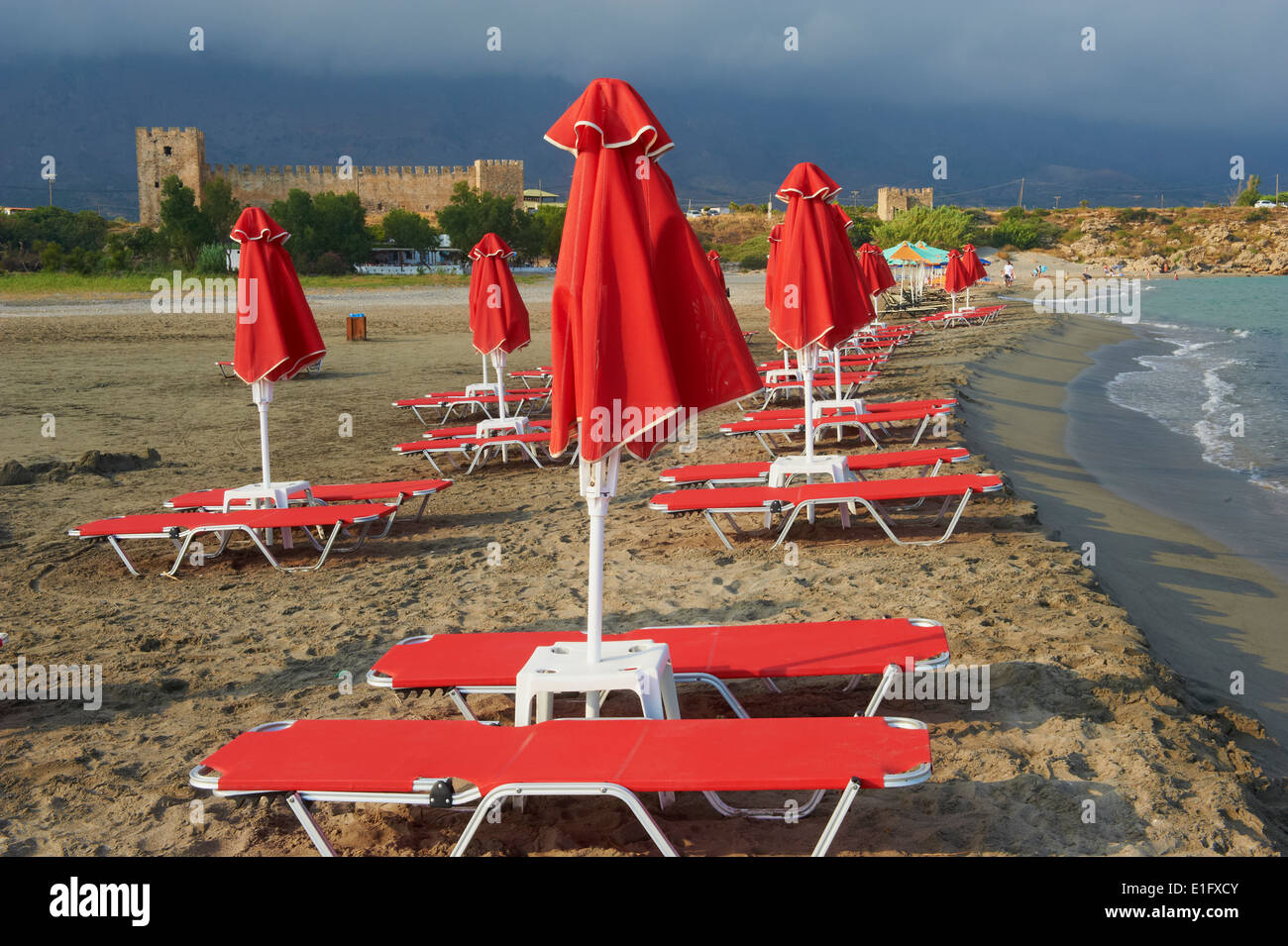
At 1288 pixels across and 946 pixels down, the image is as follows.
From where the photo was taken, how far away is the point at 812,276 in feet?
22.8

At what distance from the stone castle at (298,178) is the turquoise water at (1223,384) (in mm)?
45628

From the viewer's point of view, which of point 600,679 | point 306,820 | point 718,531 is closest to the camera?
point 306,820

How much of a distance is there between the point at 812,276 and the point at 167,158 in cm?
6816

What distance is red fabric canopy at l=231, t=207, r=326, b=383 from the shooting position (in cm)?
645

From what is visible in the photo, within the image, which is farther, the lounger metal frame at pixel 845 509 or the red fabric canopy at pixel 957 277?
the red fabric canopy at pixel 957 277

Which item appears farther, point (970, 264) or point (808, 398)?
point (970, 264)

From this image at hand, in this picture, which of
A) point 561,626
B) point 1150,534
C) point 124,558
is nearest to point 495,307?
point 124,558

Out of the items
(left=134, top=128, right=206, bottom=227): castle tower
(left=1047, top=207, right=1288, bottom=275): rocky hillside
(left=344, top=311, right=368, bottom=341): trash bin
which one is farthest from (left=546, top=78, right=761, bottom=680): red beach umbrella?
(left=1047, top=207, right=1288, bottom=275): rocky hillside

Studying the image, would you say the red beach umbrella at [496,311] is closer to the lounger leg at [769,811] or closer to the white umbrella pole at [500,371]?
the white umbrella pole at [500,371]

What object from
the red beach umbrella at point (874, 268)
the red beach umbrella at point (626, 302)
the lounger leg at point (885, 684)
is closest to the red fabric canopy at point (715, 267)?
the red beach umbrella at point (626, 302)

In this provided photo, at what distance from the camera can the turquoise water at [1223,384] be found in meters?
10.7

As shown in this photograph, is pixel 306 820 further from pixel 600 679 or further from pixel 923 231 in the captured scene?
pixel 923 231

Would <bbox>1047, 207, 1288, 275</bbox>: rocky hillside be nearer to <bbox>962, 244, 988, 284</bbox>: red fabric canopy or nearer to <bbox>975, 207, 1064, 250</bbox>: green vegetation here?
<bbox>975, 207, 1064, 250</bbox>: green vegetation

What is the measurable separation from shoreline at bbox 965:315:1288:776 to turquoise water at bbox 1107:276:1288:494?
435 millimetres
